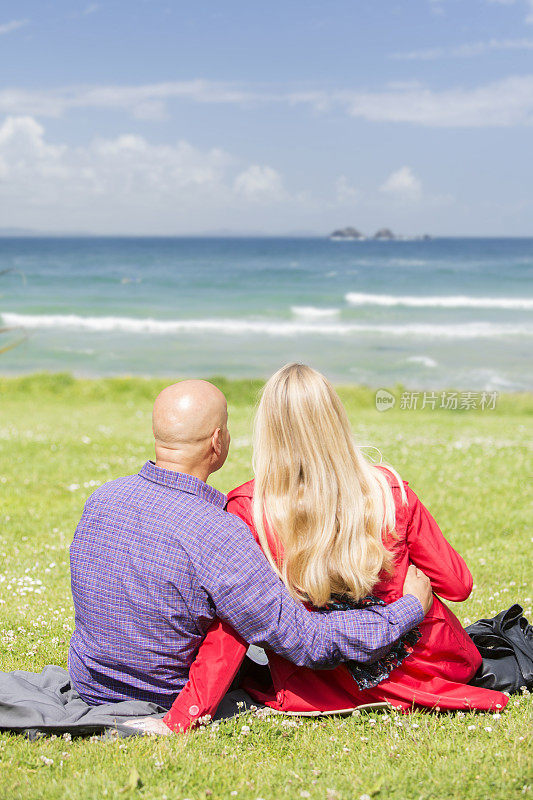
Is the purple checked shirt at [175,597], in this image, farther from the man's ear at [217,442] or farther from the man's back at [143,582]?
the man's ear at [217,442]

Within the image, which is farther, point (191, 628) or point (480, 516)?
point (480, 516)

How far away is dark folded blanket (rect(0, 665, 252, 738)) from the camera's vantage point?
4.32 m

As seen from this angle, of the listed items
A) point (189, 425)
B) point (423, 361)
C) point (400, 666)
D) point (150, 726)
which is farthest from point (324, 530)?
point (423, 361)

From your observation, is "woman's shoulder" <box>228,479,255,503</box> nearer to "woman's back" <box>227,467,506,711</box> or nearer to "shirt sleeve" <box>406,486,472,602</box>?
"woman's back" <box>227,467,506,711</box>

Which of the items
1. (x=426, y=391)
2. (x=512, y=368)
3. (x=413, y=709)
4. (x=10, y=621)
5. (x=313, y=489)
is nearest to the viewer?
(x=313, y=489)

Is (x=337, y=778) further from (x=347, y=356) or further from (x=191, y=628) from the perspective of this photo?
(x=347, y=356)

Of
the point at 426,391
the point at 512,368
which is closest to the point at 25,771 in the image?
the point at 426,391

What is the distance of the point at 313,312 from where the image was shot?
53.4 m

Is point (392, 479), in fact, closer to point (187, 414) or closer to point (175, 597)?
point (187, 414)

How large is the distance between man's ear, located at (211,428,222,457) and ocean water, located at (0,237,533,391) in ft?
31.8

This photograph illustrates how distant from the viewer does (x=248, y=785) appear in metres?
3.81

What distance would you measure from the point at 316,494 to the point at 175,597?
0.92 meters

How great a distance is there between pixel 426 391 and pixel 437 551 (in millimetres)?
21972

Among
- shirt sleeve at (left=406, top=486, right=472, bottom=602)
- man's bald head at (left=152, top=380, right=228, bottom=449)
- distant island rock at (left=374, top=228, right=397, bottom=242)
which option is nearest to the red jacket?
shirt sleeve at (left=406, top=486, right=472, bottom=602)
